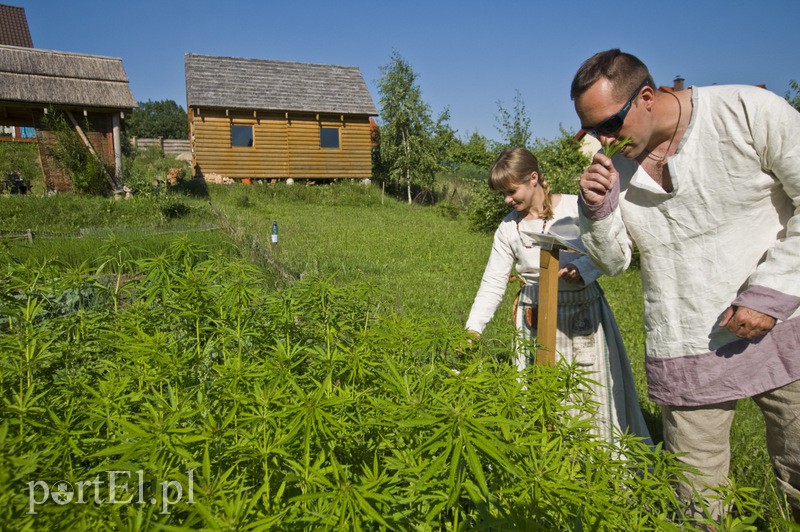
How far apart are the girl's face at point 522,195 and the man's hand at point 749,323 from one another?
1241 mm

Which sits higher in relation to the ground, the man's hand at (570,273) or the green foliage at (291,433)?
the man's hand at (570,273)

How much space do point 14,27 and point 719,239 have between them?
34.6 meters

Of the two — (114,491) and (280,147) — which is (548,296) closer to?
(114,491)

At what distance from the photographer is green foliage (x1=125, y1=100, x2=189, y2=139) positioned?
88000 millimetres

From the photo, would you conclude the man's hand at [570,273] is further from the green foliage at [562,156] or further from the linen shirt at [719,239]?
the green foliage at [562,156]

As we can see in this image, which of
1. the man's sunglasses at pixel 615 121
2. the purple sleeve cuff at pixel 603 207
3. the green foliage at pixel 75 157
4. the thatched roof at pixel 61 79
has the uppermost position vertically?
the thatched roof at pixel 61 79

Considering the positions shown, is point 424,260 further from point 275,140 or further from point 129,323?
point 275,140

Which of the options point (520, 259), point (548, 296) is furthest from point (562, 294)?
point (548, 296)

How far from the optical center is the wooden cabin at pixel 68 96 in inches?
583

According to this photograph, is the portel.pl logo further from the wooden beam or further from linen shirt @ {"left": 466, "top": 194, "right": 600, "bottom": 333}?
the wooden beam

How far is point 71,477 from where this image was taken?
1010mm

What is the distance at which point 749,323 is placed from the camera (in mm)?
1704

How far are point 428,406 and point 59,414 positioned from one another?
3.01ft

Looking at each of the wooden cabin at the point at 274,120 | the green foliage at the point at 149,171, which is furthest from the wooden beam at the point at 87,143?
the wooden cabin at the point at 274,120
